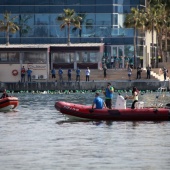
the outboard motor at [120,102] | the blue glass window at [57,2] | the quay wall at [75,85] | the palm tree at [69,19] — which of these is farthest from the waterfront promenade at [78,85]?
the outboard motor at [120,102]

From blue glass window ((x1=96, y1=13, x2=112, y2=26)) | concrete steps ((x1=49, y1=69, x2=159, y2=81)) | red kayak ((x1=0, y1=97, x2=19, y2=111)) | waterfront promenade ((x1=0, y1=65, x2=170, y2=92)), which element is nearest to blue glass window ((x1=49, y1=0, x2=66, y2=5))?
blue glass window ((x1=96, y1=13, x2=112, y2=26))

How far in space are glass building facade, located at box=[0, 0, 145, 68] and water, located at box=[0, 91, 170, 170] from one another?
5533cm

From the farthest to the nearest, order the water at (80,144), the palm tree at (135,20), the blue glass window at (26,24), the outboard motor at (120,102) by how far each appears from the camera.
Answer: the blue glass window at (26,24)
the palm tree at (135,20)
the outboard motor at (120,102)
the water at (80,144)

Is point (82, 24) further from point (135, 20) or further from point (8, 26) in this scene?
point (8, 26)

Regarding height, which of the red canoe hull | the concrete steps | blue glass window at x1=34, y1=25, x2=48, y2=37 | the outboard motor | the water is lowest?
the water

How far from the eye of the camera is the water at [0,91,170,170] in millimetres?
38438

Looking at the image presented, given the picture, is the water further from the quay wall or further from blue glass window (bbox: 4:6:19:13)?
blue glass window (bbox: 4:6:19:13)

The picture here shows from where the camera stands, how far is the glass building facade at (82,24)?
118269 mm

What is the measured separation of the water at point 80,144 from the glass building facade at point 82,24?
55.3m

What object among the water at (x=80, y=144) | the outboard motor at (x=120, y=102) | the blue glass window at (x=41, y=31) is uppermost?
the blue glass window at (x=41, y=31)

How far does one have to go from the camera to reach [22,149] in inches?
1700

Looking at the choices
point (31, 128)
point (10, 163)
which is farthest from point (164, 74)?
point (10, 163)

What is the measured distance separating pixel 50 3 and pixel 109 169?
82481mm

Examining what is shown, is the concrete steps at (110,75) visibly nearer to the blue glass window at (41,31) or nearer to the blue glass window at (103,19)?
the blue glass window at (103,19)
